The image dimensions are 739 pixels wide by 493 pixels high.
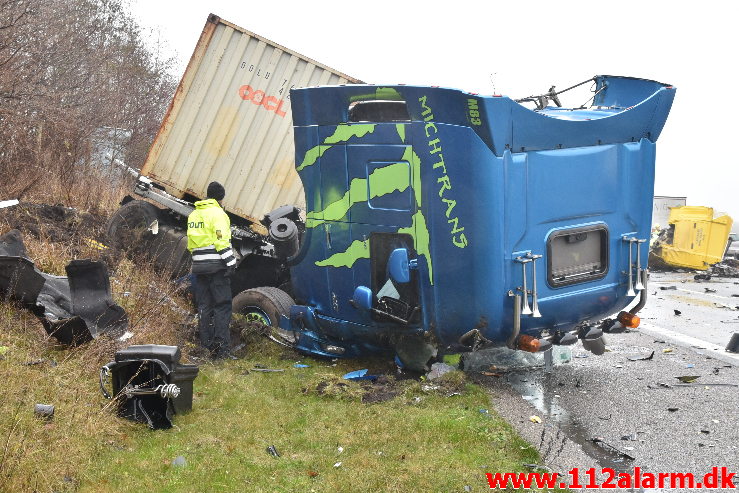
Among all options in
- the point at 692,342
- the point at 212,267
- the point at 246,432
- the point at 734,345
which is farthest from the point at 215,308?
the point at 734,345

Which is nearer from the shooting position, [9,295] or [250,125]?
[9,295]

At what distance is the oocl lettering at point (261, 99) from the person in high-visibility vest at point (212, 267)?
2722 millimetres

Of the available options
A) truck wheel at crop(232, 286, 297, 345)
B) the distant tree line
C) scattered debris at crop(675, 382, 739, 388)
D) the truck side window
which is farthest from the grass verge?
the distant tree line

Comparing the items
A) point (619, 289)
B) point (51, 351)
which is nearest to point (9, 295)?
point (51, 351)

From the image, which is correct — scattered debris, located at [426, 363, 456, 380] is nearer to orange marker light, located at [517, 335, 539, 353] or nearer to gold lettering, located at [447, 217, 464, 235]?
orange marker light, located at [517, 335, 539, 353]

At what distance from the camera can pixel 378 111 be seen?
6906mm

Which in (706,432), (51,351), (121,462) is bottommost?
(121,462)

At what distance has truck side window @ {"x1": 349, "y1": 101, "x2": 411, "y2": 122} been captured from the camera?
6.76 m

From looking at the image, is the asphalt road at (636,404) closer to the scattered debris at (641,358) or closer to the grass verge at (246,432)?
the scattered debris at (641,358)

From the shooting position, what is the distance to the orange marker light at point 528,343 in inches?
249

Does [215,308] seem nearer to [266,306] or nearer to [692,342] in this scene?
[266,306]

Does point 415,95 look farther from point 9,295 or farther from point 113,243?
point 113,243

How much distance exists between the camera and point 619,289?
6922 mm

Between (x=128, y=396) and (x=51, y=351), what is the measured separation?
4.37ft
